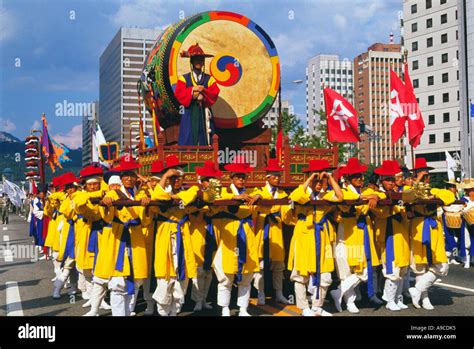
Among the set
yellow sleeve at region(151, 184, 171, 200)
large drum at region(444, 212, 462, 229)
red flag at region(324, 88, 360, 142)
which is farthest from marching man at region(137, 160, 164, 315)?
large drum at region(444, 212, 462, 229)

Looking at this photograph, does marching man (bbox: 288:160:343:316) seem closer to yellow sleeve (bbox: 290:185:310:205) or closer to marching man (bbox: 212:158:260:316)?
yellow sleeve (bbox: 290:185:310:205)

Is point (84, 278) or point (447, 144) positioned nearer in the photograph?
point (84, 278)

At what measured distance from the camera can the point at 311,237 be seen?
7.07m

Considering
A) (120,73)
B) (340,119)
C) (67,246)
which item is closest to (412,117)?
(340,119)

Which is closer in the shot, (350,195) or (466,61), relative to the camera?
(350,195)

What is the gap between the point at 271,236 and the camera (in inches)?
320

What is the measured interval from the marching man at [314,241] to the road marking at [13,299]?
171 inches

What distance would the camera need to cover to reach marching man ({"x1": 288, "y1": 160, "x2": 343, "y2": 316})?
6973 millimetres

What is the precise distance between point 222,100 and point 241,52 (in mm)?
1168

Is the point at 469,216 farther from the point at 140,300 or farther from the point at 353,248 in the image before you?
the point at 140,300

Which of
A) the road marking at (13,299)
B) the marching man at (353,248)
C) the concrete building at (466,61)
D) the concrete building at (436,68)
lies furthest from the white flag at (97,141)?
the concrete building at (436,68)

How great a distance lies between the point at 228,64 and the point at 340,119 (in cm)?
272
